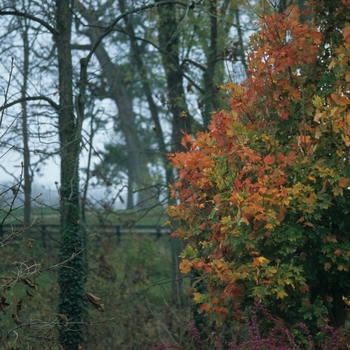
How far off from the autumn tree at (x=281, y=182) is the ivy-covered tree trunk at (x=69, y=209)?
4.18 m

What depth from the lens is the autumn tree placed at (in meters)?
7.12

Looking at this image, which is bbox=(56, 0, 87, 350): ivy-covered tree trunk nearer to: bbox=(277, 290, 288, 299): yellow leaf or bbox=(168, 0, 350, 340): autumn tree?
bbox=(168, 0, 350, 340): autumn tree

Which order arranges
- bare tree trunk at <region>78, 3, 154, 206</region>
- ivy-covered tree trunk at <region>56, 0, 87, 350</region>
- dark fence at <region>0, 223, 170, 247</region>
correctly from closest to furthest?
ivy-covered tree trunk at <region>56, 0, 87, 350</region> → dark fence at <region>0, 223, 170, 247</region> → bare tree trunk at <region>78, 3, 154, 206</region>

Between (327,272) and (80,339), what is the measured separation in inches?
224

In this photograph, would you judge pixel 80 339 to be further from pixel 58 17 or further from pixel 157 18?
pixel 157 18

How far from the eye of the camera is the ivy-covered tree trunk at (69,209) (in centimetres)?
1190

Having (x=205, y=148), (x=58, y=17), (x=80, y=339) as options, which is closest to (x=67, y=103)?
(x=58, y=17)

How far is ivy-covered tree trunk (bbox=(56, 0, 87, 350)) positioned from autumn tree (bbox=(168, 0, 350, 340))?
4.18 meters

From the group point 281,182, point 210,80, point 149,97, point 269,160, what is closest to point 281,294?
point 281,182

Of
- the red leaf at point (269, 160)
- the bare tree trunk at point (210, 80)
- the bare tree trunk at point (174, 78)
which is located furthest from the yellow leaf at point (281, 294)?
the bare tree trunk at point (174, 78)

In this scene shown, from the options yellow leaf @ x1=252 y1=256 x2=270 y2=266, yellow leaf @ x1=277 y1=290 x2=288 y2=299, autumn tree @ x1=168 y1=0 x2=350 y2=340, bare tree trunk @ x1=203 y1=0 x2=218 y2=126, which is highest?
bare tree trunk @ x1=203 y1=0 x2=218 y2=126

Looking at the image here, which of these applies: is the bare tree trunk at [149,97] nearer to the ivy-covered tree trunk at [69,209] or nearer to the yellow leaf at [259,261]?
the ivy-covered tree trunk at [69,209]

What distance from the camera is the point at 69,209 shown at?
1218cm

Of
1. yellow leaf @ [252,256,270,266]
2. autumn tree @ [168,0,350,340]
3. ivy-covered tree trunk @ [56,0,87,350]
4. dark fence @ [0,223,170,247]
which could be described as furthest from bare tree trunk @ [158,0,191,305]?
→ yellow leaf @ [252,256,270,266]
